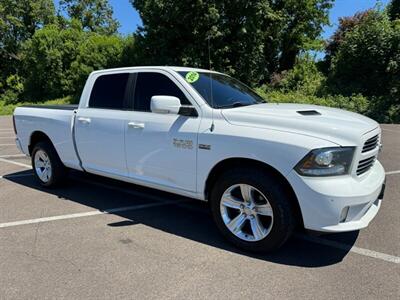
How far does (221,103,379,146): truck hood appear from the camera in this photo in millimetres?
3572

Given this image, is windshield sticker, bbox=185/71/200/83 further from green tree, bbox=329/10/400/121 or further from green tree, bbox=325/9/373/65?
green tree, bbox=325/9/373/65

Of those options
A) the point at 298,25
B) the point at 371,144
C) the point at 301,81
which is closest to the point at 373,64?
the point at 301,81

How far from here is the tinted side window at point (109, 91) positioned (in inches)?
207

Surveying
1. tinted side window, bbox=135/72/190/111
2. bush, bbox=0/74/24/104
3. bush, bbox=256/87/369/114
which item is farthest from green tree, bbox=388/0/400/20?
bush, bbox=0/74/24/104

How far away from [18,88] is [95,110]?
3653 centimetres

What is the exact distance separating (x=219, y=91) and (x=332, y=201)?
2.00 meters

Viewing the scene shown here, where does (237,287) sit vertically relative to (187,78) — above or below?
below

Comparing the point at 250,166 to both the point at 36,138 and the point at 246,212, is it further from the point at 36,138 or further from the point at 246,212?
the point at 36,138

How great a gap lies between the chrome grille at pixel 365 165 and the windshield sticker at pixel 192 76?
6.86 feet

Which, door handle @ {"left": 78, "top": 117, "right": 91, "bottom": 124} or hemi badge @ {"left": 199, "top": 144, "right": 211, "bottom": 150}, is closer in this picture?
hemi badge @ {"left": 199, "top": 144, "right": 211, "bottom": 150}

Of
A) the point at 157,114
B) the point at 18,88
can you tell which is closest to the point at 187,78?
the point at 157,114

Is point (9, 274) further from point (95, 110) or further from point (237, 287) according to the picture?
point (95, 110)

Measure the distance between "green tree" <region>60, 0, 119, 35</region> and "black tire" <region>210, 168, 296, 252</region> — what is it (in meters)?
46.2

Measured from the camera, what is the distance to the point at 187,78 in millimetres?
4605
